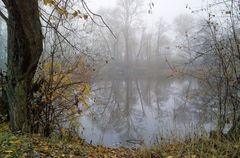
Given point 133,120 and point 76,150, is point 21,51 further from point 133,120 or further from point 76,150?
point 133,120

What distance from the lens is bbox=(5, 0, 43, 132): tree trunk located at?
481 centimetres

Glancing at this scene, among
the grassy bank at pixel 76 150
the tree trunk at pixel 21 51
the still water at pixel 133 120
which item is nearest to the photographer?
the grassy bank at pixel 76 150

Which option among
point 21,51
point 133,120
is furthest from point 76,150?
point 133,120

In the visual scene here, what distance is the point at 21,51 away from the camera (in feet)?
16.5

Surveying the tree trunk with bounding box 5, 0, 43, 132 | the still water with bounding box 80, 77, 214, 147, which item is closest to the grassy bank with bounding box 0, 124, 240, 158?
the tree trunk with bounding box 5, 0, 43, 132

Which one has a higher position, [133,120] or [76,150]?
[133,120]

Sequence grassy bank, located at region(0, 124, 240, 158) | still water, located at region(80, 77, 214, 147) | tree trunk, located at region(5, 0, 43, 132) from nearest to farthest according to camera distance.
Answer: grassy bank, located at region(0, 124, 240, 158) < tree trunk, located at region(5, 0, 43, 132) < still water, located at region(80, 77, 214, 147)

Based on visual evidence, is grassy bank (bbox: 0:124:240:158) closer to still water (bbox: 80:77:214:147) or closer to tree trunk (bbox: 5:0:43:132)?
tree trunk (bbox: 5:0:43:132)

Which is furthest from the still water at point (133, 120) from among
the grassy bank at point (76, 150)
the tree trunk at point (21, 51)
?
the grassy bank at point (76, 150)

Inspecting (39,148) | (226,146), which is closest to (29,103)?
(39,148)

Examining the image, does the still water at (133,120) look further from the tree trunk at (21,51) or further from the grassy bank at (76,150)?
the grassy bank at (76,150)

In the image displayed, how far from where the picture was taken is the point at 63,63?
8305 mm

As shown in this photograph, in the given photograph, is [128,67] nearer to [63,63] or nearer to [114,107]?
[114,107]

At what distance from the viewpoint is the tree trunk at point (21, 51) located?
4809 mm
